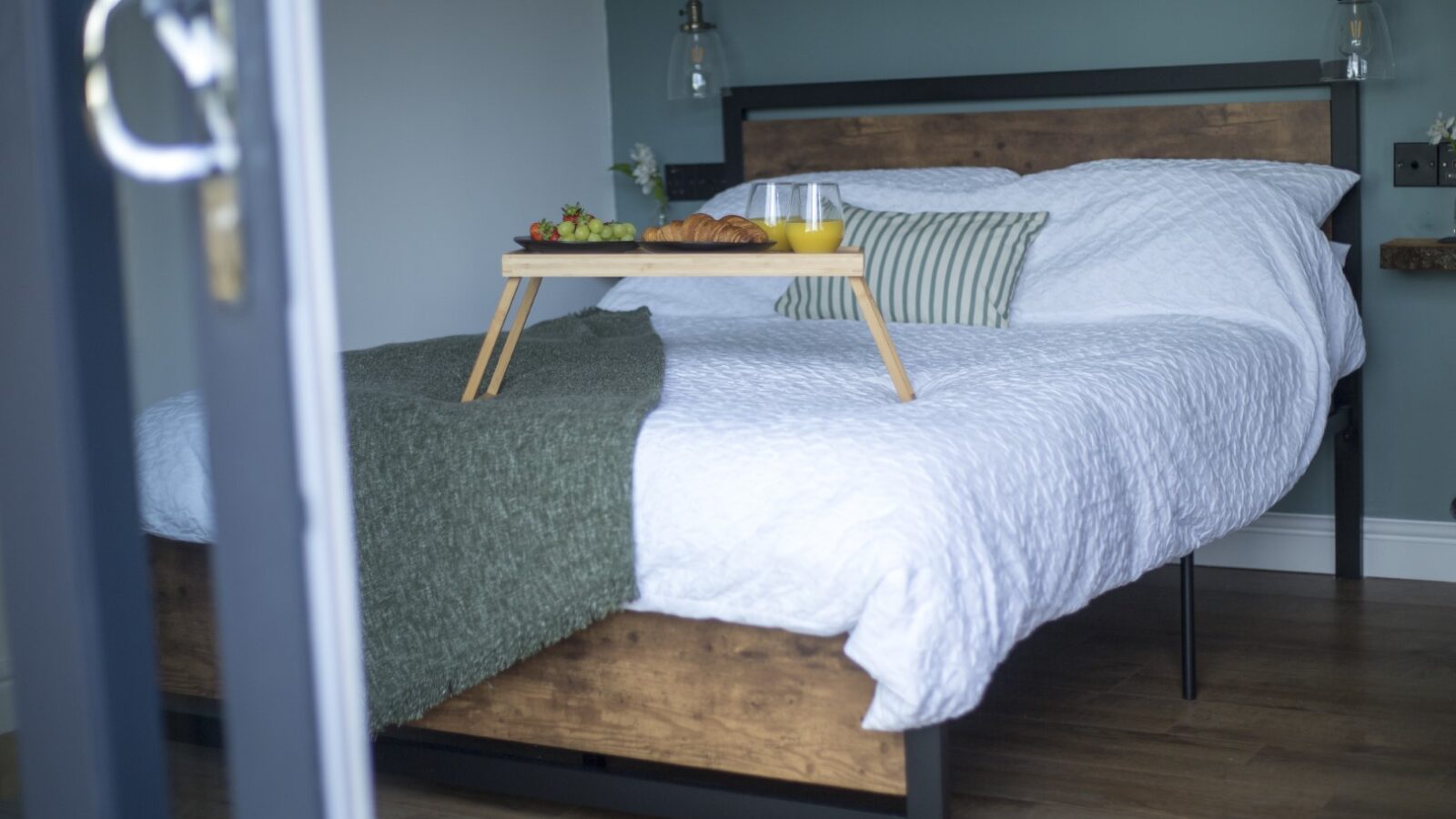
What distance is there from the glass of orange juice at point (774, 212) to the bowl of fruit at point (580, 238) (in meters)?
0.20

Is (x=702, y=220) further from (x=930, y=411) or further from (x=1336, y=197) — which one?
(x=1336, y=197)

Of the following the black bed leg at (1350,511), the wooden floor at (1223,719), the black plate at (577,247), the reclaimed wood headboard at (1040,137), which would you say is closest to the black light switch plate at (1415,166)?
the reclaimed wood headboard at (1040,137)

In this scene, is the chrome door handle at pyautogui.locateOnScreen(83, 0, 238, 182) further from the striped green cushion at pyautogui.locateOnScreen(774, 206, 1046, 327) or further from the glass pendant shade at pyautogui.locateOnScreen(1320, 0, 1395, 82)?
the glass pendant shade at pyautogui.locateOnScreen(1320, 0, 1395, 82)

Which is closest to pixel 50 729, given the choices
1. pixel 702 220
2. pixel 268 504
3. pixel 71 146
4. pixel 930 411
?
pixel 268 504

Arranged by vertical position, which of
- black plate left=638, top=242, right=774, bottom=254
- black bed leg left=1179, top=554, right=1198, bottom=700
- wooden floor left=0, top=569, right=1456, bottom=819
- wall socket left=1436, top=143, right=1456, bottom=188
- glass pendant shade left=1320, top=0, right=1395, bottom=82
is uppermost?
glass pendant shade left=1320, top=0, right=1395, bottom=82

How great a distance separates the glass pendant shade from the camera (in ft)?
9.98

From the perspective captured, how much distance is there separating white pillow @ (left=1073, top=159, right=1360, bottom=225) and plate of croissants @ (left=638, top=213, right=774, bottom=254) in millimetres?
1271

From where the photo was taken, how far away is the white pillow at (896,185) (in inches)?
129

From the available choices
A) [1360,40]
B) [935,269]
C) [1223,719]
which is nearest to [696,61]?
[935,269]

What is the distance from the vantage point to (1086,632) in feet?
9.63

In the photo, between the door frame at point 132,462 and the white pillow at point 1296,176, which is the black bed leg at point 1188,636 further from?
the door frame at point 132,462

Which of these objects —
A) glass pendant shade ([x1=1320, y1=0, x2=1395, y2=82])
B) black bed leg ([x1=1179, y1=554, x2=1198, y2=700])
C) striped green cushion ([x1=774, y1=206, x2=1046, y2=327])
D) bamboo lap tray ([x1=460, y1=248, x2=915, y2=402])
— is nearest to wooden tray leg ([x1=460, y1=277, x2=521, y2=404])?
bamboo lap tray ([x1=460, y1=248, x2=915, y2=402])

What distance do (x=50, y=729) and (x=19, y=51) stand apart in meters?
0.42

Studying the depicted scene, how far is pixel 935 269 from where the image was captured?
9.67ft
